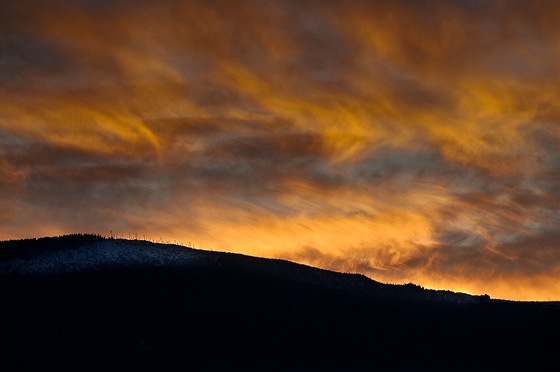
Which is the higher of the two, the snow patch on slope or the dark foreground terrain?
the snow patch on slope

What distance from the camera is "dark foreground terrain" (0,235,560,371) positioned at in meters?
54.3

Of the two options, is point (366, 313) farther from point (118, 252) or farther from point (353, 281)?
point (118, 252)

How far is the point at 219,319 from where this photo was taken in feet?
201

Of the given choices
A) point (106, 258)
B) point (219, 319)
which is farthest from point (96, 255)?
point (219, 319)

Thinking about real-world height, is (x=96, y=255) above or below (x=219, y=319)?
above

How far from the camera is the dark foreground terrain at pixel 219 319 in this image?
178 feet

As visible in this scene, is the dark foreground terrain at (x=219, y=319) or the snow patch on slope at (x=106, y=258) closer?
the dark foreground terrain at (x=219, y=319)

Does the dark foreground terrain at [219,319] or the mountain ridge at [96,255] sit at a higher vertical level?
the mountain ridge at [96,255]

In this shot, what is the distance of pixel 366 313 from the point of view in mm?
68375

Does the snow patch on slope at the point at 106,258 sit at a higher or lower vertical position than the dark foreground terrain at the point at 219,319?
higher

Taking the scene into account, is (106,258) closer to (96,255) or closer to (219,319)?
(96,255)

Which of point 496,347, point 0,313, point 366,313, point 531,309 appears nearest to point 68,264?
point 0,313

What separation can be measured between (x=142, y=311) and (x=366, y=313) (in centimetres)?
2094

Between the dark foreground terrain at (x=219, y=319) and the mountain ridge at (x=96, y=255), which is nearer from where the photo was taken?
the dark foreground terrain at (x=219, y=319)
